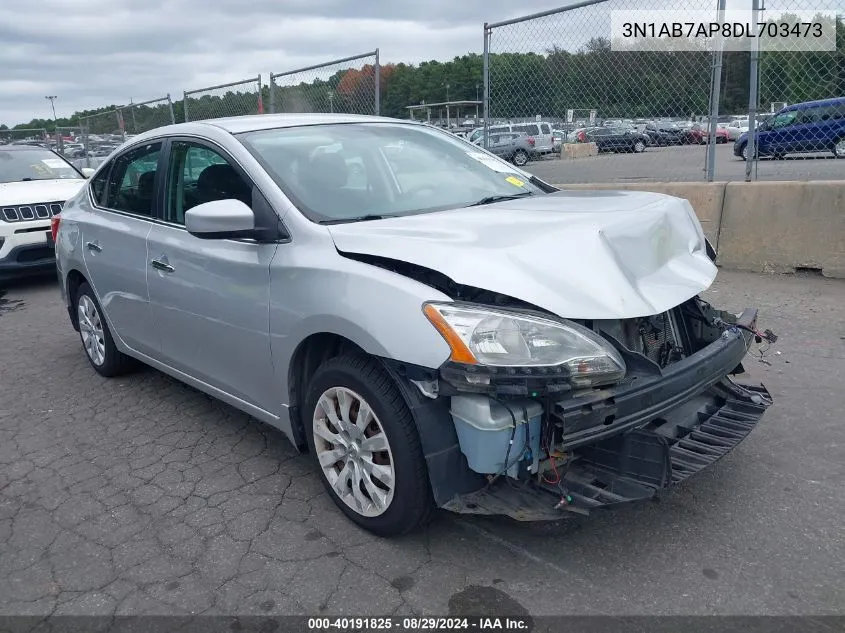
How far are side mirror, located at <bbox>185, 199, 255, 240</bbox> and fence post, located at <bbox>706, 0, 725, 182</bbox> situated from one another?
5461 mm

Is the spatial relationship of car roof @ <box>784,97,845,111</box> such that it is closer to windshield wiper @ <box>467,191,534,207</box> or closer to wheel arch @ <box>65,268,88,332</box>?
windshield wiper @ <box>467,191,534,207</box>

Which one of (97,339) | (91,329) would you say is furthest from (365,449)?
(91,329)

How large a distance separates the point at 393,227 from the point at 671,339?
131 cm

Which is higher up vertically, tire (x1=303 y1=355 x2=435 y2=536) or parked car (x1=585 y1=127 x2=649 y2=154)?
parked car (x1=585 y1=127 x2=649 y2=154)

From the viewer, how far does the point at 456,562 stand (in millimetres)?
2828

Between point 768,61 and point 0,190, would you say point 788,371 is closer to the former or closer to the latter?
point 768,61

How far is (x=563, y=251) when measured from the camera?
2736 millimetres

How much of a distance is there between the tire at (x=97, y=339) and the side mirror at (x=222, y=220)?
208cm

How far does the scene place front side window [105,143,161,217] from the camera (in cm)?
427

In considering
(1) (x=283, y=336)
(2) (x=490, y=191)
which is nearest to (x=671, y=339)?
(2) (x=490, y=191)

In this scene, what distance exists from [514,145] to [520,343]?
841 cm

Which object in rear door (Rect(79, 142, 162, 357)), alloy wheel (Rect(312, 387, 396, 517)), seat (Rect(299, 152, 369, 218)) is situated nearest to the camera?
alloy wheel (Rect(312, 387, 396, 517))

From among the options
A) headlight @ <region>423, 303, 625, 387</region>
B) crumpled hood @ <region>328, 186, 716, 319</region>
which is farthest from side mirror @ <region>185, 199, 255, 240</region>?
headlight @ <region>423, 303, 625, 387</region>

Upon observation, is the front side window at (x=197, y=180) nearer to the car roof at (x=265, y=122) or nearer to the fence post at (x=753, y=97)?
the car roof at (x=265, y=122)
